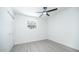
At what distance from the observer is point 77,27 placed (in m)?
3.46

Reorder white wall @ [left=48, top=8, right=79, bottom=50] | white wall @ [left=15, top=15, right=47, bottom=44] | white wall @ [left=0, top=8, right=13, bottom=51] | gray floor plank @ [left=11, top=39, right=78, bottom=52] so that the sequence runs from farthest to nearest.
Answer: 1. white wall @ [left=15, top=15, right=47, bottom=44]
2. white wall @ [left=48, top=8, right=79, bottom=50]
3. gray floor plank @ [left=11, top=39, right=78, bottom=52]
4. white wall @ [left=0, top=8, right=13, bottom=51]

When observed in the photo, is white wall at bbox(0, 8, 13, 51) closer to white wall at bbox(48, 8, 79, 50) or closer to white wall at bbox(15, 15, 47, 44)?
white wall at bbox(15, 15, 47, 44)

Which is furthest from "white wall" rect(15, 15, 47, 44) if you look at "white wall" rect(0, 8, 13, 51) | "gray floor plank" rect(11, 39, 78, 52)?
"white wall" rect(0, 8, 13, 51)

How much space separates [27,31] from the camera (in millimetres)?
5531

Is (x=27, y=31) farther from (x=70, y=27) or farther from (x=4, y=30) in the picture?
(x=70, y=27)

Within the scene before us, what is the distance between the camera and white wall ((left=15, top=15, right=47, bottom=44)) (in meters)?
4.97

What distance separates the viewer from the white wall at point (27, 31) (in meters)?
4.97

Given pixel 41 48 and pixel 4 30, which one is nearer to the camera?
pixel 4 30

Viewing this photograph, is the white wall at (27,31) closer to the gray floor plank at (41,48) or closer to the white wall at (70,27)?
the gray floor plank at (41,48)

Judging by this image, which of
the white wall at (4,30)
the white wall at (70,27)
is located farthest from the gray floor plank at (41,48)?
the white wall at (4,30)

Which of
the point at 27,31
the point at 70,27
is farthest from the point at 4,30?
the point at 70,27

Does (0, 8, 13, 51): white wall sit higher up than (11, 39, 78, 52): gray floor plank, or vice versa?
(0, 8, 13, 51): white wall

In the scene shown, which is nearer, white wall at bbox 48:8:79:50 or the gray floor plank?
the gray floor plank
